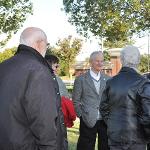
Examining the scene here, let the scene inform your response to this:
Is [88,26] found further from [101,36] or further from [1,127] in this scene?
[1,127]

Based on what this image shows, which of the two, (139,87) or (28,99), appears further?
(139,87)

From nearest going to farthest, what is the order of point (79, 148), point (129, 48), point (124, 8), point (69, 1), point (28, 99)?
1. point (28, 99)
2. point (129, 48)
3. point (79, 148)
4. point (124, 8)
5. point (69, 1)

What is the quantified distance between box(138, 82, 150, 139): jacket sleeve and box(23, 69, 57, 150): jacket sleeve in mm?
1336

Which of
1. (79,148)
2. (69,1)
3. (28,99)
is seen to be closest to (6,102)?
(28,99)

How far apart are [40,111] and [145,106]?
1474 mm

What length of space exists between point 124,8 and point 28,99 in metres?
25.1

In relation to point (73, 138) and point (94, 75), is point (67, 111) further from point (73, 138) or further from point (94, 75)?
point (73, 138)

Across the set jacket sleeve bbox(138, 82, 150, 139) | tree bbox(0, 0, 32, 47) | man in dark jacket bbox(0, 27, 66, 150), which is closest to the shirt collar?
jacket sleeve bbox(138, 82, 150, 139)

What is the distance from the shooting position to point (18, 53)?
4609 mm

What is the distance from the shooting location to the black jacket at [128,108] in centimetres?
547

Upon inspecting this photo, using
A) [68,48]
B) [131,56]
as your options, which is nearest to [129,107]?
[131,56]

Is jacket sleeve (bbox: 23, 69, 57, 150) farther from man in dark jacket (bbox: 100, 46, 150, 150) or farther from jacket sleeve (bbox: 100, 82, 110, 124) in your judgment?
jacket sleeve (bbox: 100, 82, 110, 124)

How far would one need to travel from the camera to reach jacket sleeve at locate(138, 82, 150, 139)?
5.39 m

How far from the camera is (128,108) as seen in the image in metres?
5.56
